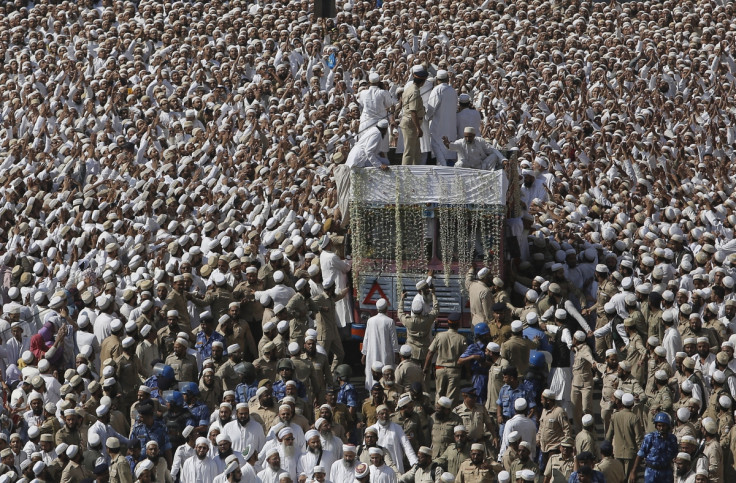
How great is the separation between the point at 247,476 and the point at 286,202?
772 centimetres

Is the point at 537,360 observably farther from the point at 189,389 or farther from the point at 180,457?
the point at 180,457

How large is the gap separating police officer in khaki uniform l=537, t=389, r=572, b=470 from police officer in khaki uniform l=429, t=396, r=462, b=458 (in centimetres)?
79

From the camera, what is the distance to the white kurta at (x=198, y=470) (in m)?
15.9

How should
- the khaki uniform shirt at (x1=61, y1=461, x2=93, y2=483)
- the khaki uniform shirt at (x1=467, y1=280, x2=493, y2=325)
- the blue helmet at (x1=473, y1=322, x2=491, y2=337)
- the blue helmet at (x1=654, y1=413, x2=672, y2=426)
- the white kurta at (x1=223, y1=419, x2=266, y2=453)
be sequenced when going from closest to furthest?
the khaki uniform shirt at (x1=61, y1=461, x2=93, y2=483) < the blue helmet at (x1=654, y1=413, x2=672, y2=426) < the white kurta at (x1=223, y1=419, x2=266, y2=453) < the blue helmet at (x1=473, y1=322, x2=491, y2=337) < the khaki uniform shirt at (x1=467, y1=280, x2=493, y2=325)

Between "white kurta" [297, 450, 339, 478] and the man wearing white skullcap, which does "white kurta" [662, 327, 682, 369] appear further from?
"white kurta" [297, 450, 339, 478]

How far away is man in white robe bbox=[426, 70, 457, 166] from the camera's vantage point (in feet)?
68.7

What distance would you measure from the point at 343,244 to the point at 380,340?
222cm

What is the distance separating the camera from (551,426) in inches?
641

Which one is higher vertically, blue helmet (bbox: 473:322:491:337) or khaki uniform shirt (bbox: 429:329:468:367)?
blue helmet (bbox: 473:322:491:337)

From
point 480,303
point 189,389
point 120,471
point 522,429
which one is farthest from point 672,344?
point 120,471

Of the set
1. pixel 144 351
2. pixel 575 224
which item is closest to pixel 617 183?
pixel 575 224

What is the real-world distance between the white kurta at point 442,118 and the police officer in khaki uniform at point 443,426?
5240 mm

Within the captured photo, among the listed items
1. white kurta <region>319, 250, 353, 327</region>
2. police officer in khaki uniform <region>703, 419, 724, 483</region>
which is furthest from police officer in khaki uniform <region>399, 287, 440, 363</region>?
police officer in khaki uniform <region>703, 419, 724, 483</region>

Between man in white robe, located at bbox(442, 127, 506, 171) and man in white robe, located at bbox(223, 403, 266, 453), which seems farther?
man in white robe, located at bbox(442, 127, 506, 171)
